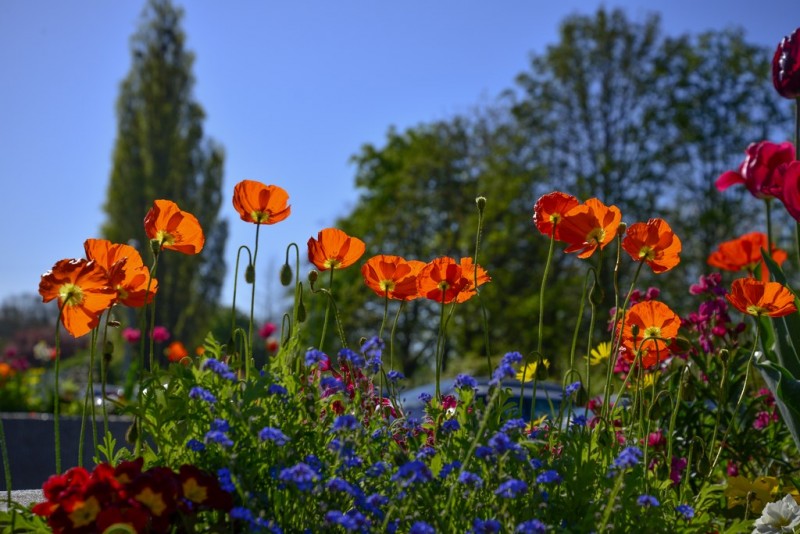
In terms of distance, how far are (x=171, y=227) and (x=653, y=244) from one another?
1.28 metres

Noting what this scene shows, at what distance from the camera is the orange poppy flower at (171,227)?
2.13 metres

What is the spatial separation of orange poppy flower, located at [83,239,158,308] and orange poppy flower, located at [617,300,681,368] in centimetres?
127

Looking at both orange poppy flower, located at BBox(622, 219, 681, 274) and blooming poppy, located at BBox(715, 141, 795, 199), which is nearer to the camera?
orange poppy flower, located at BBox(622, 219, 681, 274)

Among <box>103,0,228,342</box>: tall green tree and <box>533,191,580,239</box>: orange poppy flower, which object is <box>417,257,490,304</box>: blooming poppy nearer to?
<box>533,191,580,239</box>: orange poppy flower

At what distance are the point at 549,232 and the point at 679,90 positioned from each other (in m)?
17.2

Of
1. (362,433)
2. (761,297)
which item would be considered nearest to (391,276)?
(362,433)

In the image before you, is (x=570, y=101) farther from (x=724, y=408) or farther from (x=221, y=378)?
(x=221, y=378)

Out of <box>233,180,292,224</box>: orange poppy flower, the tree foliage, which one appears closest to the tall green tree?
the tree foliage

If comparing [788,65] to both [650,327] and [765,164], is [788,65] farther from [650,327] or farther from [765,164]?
[650,327]

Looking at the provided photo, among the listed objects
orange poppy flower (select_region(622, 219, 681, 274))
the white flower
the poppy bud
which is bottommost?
the white flower

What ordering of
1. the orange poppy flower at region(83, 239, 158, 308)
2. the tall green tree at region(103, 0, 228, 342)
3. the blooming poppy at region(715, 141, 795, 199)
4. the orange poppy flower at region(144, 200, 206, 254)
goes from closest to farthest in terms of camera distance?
the orange poppy flower at region(83, 239, 158, 308) < the orange poppy flower at region(144, 200, 206, 254) < the blooming poppy at region(715, 141, 795, 199) < the tall green tree at region(103, 0, 228, 342)

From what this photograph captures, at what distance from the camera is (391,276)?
7.22 feet

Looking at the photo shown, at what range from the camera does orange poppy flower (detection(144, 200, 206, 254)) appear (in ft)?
6.99

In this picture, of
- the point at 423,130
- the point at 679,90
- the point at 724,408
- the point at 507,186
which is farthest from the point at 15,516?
the point at 423,130
